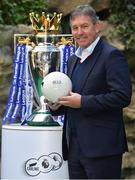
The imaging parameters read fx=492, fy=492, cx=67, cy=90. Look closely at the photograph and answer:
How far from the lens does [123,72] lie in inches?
85.4

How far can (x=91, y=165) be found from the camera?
2.18 meters

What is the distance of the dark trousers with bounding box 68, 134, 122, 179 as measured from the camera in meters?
2.17

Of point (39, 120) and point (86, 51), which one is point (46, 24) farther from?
point (86, 51)

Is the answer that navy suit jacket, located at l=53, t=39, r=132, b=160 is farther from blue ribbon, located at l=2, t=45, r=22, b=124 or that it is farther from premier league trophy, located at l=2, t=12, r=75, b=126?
blue ribbon, located at l=2, t=45, r=22, b=124

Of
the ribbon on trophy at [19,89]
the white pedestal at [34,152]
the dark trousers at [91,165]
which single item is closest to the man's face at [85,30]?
the dark trousers at [91,165]

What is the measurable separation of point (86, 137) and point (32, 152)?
694 millimetres

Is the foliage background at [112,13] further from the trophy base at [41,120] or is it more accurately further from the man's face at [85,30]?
the man's face at [85,30]

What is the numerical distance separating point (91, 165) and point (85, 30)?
2.02ft

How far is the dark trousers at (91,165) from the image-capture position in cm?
217

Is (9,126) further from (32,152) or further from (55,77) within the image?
(55,77)

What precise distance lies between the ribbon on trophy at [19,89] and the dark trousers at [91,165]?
1.10 metres

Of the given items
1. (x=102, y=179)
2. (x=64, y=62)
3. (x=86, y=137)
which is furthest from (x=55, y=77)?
(x=64, y=62)

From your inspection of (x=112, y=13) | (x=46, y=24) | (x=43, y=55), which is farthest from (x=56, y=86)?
(x=112, y=13)

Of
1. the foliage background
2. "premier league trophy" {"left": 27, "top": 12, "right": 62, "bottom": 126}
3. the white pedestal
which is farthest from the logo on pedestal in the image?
the foliage background
